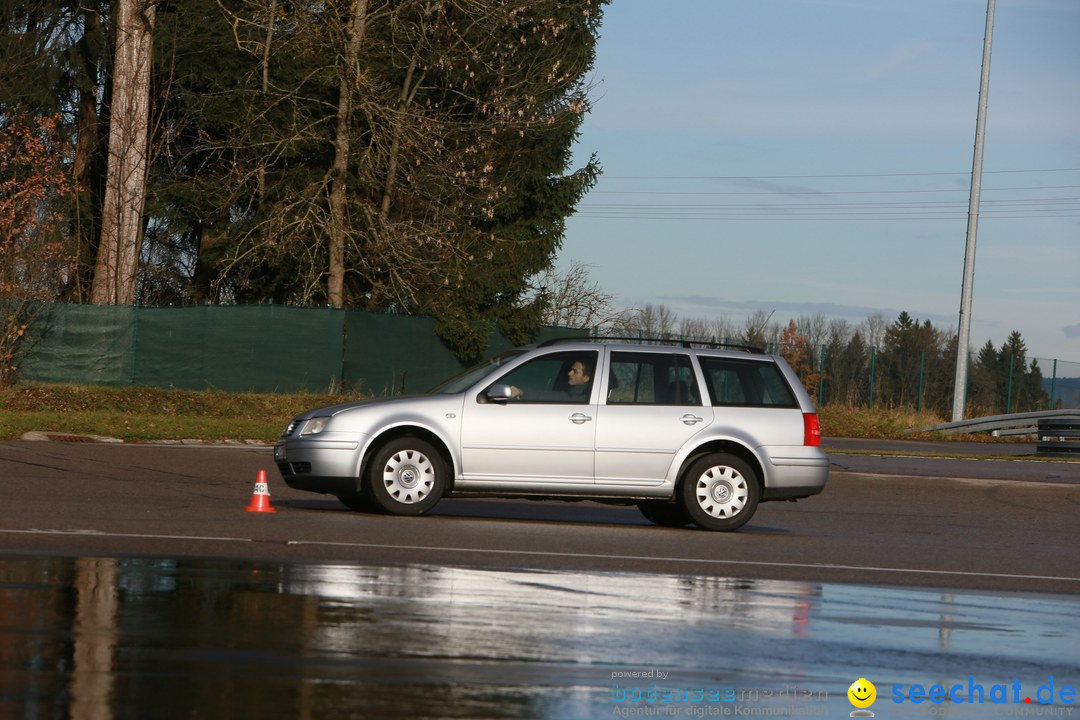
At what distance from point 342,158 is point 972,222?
1595 centimetres

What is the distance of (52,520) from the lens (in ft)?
38.1

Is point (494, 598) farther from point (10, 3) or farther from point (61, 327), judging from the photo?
point (10, 3)

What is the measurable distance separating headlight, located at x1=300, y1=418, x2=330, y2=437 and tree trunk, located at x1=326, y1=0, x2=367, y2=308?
20.3 m

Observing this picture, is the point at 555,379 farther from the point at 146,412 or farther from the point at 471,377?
the point at 146,412

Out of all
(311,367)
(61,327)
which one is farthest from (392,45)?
(61,327)

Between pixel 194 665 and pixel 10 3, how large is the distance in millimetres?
32195

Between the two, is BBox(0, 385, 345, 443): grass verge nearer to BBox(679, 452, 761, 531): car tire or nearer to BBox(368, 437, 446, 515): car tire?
BBox(368, 437, 446, 515): car tire

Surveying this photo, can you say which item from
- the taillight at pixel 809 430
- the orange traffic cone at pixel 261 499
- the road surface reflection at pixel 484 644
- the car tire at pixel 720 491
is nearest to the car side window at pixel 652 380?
the car tire at pixel 720 491

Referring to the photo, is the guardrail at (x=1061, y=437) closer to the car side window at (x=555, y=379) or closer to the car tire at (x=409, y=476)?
the car side window at (x=555, y=379)

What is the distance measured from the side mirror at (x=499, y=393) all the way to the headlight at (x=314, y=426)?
4.98 ft

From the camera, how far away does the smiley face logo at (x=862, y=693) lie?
615cm

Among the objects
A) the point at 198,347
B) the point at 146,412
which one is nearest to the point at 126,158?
the point at 198,347

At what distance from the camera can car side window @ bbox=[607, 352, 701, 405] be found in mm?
13930

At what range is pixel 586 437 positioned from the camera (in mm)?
13656
